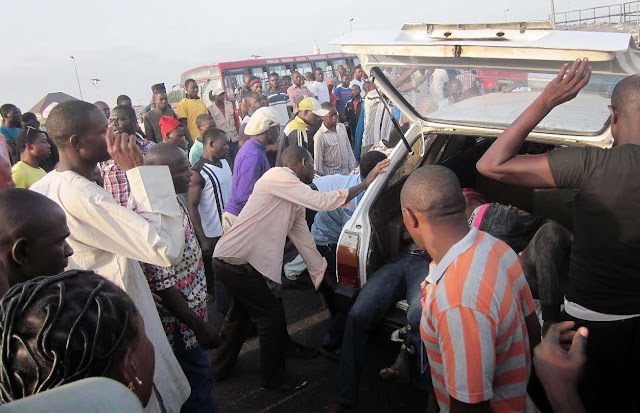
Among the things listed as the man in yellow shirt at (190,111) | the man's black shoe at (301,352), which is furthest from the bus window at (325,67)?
the man's black shoe at (301,352)

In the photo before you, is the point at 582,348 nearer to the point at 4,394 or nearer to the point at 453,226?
the point at 453,226

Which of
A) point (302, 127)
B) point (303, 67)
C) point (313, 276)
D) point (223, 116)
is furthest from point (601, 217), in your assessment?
point (303, 67)

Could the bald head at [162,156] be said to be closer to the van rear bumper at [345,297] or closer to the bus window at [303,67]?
the van rear bumper at [345,297]

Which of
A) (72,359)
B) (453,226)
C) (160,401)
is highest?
(72,359)

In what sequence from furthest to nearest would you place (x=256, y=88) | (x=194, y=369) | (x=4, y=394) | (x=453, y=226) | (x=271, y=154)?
1. (x=256, y=88)
2. (x=271, y=154)
3. (x=194, y=369)
4. (x=453, y=226)
5. (x=4, y=394)

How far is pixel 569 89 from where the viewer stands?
75.8 inches

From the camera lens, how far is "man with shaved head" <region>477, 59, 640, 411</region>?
183 centimetres

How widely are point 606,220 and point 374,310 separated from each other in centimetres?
153

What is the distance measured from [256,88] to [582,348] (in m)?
10.9

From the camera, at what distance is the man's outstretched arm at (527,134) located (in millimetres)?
1928

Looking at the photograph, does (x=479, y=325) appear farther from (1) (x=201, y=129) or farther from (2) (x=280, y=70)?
(2) (x=280, y=70)

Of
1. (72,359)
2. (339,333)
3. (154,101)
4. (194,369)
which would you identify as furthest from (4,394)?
(154,101)

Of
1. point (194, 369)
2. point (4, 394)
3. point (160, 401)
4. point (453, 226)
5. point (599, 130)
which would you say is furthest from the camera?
point (599, 130)

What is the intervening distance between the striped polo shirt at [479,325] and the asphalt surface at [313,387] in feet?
5.21
